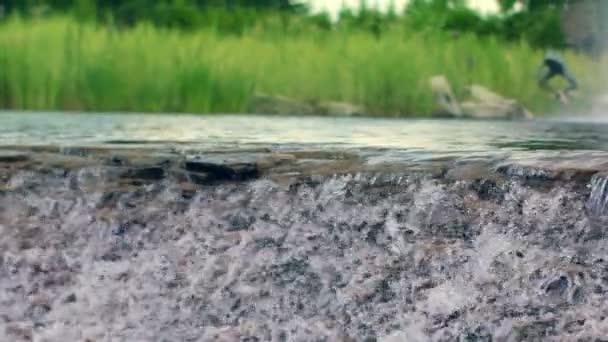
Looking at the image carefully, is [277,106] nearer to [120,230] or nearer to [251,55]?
[251,55]

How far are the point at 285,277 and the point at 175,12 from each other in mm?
10487

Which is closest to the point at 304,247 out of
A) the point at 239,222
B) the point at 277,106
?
the point at 239,222

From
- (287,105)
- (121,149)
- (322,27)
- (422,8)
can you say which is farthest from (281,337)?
(422,8)

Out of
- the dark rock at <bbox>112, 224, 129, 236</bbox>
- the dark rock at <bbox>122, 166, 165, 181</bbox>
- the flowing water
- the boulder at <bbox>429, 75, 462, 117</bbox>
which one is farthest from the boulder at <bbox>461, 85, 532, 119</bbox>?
the dark rock at <bbox>112, 224, 129, 236</bbox>

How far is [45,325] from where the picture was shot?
11.0ft

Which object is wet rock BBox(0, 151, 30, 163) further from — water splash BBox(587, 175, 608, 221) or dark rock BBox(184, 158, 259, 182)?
water splash BBox(587, 175, 608, 221)

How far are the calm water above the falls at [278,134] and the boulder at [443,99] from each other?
9.08 feet

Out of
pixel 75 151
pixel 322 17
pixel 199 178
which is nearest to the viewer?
pixel 199 178

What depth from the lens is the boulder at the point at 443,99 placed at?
1076cm

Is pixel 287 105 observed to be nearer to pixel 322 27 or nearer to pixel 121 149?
pixel 322 27

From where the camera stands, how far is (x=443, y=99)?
10914mm

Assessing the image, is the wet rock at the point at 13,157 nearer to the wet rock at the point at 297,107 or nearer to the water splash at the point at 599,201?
the water splash at the point at 599,201

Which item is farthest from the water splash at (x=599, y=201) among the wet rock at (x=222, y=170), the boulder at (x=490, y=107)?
the boulder at (x=490, y=107)

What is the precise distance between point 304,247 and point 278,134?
9.08 feet
